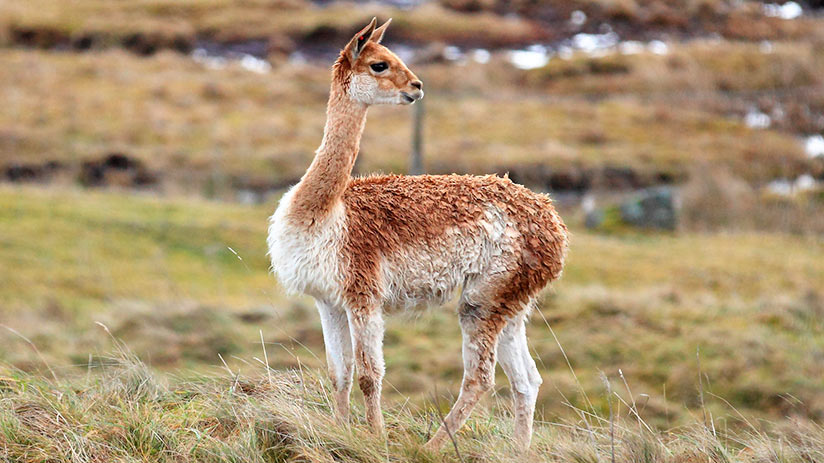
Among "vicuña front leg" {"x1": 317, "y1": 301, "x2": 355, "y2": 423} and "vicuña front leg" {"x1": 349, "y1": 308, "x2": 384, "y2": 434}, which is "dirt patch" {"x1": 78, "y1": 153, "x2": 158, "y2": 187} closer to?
"vicuña front leg" {"x1": 317, "y1": 301, "x2": 355, "y2": 423}

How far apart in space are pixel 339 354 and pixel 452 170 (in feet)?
78.7

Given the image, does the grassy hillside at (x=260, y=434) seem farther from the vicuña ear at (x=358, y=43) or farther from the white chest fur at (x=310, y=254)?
the vicuña ear at (x=358, y=43)

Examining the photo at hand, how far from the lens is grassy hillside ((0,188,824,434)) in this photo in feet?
42.7

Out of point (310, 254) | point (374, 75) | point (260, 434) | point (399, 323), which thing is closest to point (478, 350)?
point (310, 254)

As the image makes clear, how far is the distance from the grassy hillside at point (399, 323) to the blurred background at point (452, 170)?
61 millimetres

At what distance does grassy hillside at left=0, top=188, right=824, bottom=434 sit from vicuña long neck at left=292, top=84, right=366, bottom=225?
4.16 metres

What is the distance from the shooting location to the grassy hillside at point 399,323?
13.0 meters

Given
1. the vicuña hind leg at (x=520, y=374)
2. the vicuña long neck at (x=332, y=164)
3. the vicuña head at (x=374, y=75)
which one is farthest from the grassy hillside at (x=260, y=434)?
the vicuña head at (x=374, y=75)

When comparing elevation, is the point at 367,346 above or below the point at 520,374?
above

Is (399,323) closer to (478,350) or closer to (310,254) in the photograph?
(478,350)

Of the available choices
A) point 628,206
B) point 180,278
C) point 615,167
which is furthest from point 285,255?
point 615,167

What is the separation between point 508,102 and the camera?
40.1 meters

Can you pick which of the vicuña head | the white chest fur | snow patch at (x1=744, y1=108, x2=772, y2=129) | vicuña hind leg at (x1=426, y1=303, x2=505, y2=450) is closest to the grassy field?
snow patch at (x1=744, y1=108, x2=772, y2=129)

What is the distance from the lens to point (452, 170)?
2975cm
